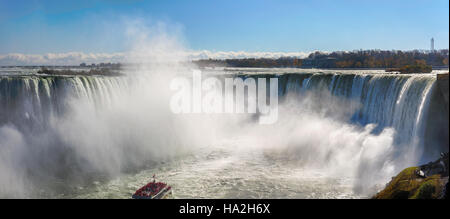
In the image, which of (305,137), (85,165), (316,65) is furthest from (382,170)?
(316,65)

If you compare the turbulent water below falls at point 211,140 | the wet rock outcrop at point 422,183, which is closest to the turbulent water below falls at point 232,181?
the turbulent water below falls at point 211,140

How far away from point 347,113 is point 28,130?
60.5 ft

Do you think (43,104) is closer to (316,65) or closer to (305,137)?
(305,137)

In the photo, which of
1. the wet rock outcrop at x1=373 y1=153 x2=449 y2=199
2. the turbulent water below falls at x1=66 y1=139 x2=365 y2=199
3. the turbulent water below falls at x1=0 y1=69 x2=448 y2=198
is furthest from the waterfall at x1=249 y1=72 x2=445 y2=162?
the wet rock outcrop at x1=373 y1=153 x2=449 y2=199

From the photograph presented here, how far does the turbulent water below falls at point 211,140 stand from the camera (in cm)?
1410

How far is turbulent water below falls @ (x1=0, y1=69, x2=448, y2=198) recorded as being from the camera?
14.1m

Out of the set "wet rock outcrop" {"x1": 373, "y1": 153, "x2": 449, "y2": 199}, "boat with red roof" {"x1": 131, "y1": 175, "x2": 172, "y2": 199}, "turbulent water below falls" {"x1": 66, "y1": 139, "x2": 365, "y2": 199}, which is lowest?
"turbulent water below falls" {"x1": 66, "y1": 139, "x2": 365, "y2": 199}

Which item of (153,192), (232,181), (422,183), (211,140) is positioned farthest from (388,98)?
(153,192)

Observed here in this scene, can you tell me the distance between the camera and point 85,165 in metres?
17.4

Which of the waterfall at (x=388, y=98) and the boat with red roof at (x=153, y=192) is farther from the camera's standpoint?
the waterfall at (x=388, y=98)

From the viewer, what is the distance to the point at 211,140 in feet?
80.8

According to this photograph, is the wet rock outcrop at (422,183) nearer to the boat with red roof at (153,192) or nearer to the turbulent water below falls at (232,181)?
the turbulent water below falls at (232,181)

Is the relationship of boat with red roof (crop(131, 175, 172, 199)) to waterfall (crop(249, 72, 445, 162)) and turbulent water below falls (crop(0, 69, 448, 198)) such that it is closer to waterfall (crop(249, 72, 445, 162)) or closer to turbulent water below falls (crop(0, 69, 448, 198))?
turbulent water below falls (crop(0, 69, 448, 198))

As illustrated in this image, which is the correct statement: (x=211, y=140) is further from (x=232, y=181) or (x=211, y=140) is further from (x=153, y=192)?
(x=153, y=192)
